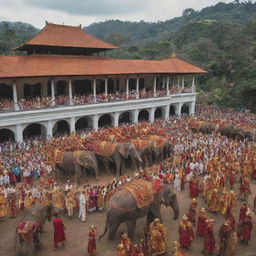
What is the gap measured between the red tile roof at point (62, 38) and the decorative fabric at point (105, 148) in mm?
14183

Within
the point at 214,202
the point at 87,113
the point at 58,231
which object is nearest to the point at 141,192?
the point at 58,231

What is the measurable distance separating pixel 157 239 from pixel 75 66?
59.0 ft

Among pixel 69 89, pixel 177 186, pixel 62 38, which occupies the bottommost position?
pixel 177 186

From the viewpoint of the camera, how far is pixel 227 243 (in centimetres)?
830

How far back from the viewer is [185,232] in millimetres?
8461

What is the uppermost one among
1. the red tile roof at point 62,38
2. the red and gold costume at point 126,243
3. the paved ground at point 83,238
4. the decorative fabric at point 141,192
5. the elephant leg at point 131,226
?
the red tile roof at point 62,38

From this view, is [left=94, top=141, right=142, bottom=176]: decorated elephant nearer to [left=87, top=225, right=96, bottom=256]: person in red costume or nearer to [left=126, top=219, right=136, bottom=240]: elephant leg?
[left=126, top=219, right=136, bottom=240]: elephant leg

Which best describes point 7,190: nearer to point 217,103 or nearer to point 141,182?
point 141,182

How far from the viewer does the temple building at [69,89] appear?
66.1ft

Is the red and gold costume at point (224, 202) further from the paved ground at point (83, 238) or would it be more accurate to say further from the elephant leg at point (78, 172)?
the elephant leg at point (78, 172)

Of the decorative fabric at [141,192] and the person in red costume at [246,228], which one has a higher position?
the decorative fabric at [141,192]

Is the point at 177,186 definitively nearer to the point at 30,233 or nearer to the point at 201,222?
the point at 201,222

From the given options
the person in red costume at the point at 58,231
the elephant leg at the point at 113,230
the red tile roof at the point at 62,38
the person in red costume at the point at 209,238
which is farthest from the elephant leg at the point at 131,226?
the red tile roof at the point at 62,38

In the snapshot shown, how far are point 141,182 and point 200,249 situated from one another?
2.92 metres
